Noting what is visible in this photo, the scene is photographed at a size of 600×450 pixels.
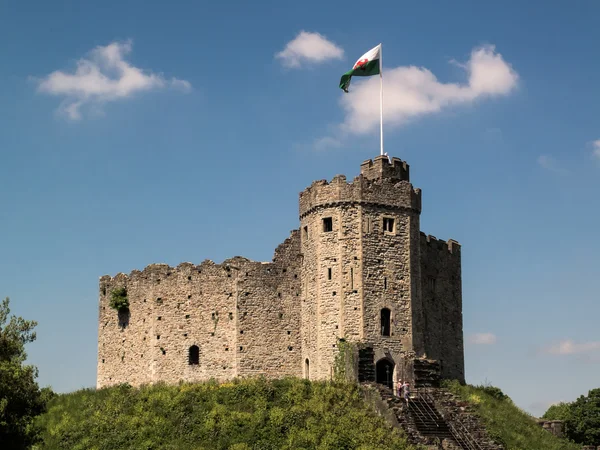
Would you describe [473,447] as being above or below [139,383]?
below

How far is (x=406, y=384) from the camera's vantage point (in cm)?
4938

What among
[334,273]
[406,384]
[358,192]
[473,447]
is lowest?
[473,447]

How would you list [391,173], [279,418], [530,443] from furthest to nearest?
1. [391,173]
2. [530,443]
3. [279,418]

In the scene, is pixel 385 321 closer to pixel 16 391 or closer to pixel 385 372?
pixel 385 372

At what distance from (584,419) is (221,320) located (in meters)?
34.2

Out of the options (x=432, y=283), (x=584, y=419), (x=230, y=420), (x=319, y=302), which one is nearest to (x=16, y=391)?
(x=230, y=420)

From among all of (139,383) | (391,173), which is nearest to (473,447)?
(391,173)

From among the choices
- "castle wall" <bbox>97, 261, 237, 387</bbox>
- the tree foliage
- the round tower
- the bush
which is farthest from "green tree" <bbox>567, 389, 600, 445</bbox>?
the bush

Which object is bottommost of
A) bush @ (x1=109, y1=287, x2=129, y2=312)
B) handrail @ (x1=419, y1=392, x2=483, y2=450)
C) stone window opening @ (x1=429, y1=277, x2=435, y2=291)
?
handrail @ (x1=419, y1=392, x2=483, y2=450)

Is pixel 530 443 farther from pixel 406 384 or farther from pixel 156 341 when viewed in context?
pixel 156 341

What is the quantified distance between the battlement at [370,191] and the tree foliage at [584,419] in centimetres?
2882

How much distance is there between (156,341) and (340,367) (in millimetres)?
12096

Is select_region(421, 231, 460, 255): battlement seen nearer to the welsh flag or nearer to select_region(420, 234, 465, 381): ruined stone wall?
select_region(420, 234, 465, 381): ruined stone wall

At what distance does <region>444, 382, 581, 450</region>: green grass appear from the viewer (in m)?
47.1
